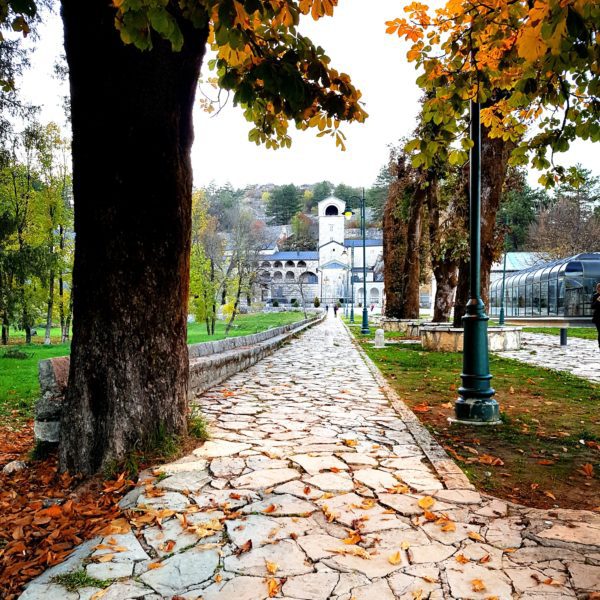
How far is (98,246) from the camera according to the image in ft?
13.6

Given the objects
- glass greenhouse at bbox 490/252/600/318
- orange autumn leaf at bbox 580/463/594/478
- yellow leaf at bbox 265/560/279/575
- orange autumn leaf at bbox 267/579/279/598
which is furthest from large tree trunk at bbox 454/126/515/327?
glass greenhouse at bbox 490/252/600/318

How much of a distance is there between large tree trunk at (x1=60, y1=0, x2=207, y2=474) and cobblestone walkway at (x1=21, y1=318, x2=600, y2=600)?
67 cm

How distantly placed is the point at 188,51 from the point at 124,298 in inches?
83.8

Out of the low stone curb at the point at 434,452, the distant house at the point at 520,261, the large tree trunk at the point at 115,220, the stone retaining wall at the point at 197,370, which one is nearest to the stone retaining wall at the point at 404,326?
the stone retaining wall at the point at 197,370

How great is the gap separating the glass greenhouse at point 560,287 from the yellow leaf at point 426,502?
2838 centimetres

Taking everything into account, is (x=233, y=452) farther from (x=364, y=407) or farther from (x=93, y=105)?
(x=93, y=105)

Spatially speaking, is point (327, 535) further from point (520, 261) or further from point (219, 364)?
point (520, 261)

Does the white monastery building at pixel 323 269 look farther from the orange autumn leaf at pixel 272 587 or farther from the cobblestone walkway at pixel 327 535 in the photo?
the orange autumn leaf at pixel 272 587

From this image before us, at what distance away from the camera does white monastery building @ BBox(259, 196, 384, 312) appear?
91.8 meters

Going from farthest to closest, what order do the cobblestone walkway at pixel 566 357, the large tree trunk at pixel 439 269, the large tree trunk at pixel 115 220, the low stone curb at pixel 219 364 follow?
the large tree trunk at pixel 439 269, the cobblestone walkway at pixel 566 357, the low stone curb at pixel 219 364, the large tree trunk at pixel 115 220

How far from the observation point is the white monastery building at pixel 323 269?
301 feet

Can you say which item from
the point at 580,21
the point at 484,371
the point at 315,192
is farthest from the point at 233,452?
the point at 315,192

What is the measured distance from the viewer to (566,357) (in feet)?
44.8

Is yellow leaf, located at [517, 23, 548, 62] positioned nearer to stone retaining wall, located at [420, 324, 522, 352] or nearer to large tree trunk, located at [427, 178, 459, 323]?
stone retaining wall, located at [420, 324, 522, 352]
